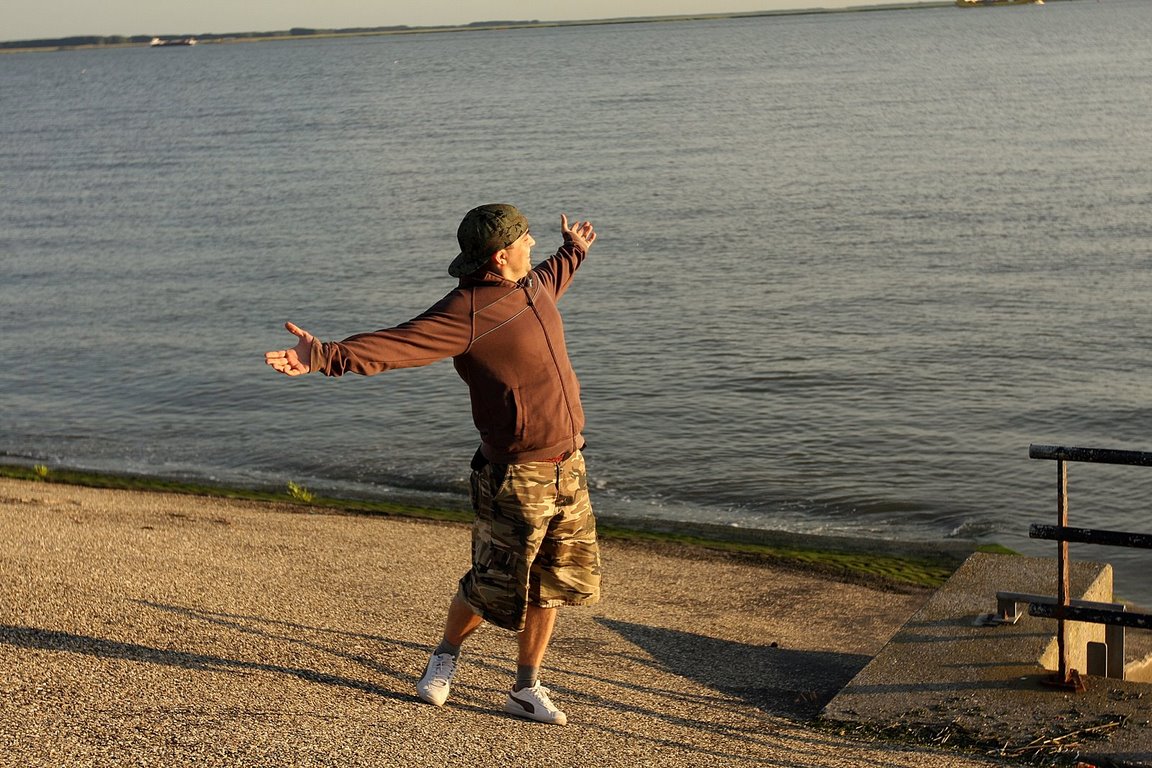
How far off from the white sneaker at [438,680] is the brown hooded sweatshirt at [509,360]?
1019 mm

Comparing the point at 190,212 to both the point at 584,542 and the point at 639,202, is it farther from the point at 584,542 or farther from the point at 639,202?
the point at 584,542

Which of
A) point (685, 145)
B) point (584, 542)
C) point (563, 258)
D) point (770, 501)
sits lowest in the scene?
point (770, 501)

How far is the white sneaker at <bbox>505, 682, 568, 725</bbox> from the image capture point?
548 centimetres

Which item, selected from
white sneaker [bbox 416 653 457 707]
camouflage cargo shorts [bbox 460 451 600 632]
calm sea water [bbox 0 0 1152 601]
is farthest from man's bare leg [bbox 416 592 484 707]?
calm sea water [bbox 0 0 1152 601]

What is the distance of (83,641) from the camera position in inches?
245

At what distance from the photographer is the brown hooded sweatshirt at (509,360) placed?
494 cm

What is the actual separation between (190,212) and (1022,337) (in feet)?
80.4

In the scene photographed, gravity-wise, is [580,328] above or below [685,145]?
below

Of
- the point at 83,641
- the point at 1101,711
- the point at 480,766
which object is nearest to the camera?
the point at 480,766

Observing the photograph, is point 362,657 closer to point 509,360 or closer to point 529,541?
point 529,541

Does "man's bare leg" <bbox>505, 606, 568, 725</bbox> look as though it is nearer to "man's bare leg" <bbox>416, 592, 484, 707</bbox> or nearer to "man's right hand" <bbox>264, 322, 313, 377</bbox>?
"man's bare leg" <bbox>416, 592, 484, 707</bbox>

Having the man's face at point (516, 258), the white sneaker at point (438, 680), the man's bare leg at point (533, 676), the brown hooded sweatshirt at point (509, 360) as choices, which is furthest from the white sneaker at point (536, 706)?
the man's face at point (516, 258)

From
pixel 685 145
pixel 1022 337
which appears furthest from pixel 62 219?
pixel 1022 337

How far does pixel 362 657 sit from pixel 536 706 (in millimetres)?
1146
